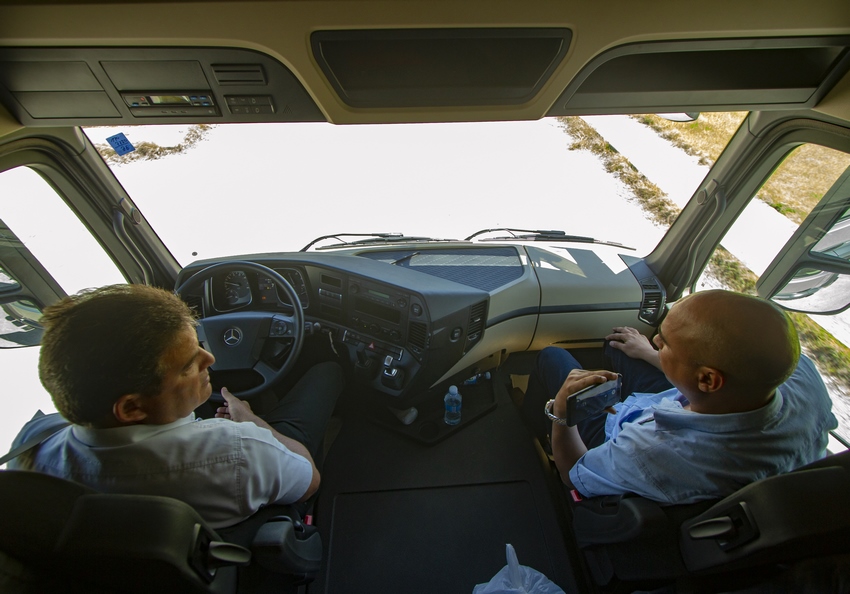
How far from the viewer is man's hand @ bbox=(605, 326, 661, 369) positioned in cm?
239

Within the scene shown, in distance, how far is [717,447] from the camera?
1.32 m

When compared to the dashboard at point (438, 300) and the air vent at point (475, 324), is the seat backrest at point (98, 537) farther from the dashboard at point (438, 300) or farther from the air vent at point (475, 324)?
the air vent at point (475, 324)

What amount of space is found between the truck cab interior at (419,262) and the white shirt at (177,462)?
0.42 ft

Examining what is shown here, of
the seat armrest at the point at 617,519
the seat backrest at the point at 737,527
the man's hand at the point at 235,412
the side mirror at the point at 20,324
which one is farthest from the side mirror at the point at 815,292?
the side mirror at the point at 20,324

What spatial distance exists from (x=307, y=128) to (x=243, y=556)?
1971mm

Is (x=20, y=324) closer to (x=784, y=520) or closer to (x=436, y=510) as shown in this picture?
(x=436, y=510)

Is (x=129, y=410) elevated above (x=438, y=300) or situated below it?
above

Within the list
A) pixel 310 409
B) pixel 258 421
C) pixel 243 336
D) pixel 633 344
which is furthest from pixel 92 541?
pixel 633 344

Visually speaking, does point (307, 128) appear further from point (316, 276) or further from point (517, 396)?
point (517, 396)

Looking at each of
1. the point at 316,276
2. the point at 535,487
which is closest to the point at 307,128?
the point at 316,276

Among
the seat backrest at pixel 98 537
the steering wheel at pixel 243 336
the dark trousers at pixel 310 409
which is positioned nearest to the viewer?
the seat backrest at pixel 98 537

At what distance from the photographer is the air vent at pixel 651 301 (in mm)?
2793

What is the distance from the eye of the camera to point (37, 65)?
1343mm

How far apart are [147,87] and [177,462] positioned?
3.87 feet
